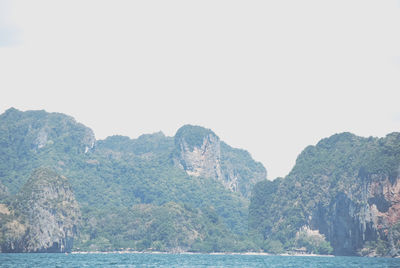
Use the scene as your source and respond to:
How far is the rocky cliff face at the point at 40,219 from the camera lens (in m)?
162

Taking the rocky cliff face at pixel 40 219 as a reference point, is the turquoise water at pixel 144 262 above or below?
below

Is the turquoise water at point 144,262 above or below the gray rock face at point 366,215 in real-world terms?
below

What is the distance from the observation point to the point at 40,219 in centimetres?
17788

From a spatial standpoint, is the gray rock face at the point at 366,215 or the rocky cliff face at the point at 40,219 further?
the gray rock face at the point at 366,215

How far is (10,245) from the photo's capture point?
6171 inches

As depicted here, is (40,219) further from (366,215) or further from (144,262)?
(366,215)

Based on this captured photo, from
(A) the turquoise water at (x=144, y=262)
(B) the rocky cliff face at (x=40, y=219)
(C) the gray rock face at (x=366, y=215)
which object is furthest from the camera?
(C) the gray rock face at (x=366, y=215)

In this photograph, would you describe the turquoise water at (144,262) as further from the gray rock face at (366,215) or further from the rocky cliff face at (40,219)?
the gray rock face at (366,215)

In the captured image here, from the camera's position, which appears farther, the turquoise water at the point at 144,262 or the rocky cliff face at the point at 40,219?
the rocky cliff face at the point at 40,219

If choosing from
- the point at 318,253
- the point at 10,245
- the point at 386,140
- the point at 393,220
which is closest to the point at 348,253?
the point at 318,253

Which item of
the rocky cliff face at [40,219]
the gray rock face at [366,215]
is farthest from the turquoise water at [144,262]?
the gray rock face at [366,215]

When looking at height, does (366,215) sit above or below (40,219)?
above

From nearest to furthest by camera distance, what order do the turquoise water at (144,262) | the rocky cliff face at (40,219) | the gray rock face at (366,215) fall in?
the turquoise water at (144,262) < the rocky cliff face at (40,219) < the gray rock face at (366,215)

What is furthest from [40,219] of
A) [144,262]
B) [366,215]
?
[366,215]
